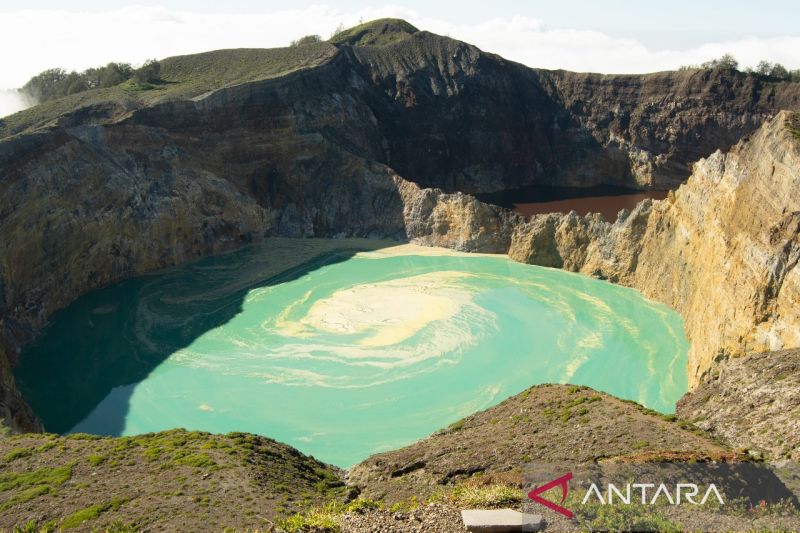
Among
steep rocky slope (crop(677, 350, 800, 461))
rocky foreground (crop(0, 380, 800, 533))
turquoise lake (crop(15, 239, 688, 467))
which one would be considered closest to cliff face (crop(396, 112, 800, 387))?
turquoise lake (crop(15, 239, 688, 467))

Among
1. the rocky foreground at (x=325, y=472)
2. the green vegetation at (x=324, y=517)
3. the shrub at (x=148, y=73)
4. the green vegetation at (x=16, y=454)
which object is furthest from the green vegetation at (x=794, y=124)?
the shrub at (x=148, y=73)

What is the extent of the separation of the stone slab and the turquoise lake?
14.1 meters

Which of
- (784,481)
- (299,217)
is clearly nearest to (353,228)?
(299,217)

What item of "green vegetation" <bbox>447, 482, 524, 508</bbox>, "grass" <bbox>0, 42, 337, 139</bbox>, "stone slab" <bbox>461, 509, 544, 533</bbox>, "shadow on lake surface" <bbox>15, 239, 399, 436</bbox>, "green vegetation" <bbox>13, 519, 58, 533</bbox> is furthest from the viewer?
"grass" <bbox>0, 42, 337, 139</bbox>

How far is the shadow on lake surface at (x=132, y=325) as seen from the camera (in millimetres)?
33875

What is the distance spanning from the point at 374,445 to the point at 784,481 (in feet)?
56.1

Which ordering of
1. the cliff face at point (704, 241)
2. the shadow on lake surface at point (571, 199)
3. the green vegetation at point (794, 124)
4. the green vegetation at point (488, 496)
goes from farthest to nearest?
the shadow on lake surface at point (571, 199) < the green vegetation at point (794, 124) < the cliff face at point (704, 241) < the green vegetation at point (488, 496)

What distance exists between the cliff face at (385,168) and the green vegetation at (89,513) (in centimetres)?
1194

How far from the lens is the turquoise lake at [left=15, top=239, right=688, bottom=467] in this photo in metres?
31.7

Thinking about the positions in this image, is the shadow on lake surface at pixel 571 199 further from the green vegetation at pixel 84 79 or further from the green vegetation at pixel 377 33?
the green vegetation at pixel 84 79

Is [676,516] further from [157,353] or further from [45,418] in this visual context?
[157,353]

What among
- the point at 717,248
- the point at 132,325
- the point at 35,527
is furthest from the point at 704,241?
the point at 35,527

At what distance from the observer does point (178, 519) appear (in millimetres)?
17500

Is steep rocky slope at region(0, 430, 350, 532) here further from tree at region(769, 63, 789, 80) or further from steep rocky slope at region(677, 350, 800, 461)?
tree at region(769, 63, 789, 80)
